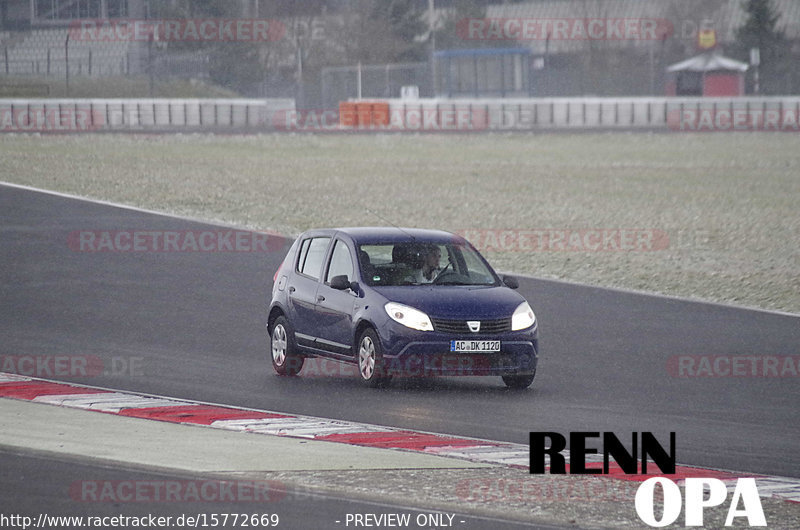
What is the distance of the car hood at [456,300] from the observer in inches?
479

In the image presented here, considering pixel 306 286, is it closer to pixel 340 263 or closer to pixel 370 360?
pixel 340 263

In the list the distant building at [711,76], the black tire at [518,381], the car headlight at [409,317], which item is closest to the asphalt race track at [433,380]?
the black tire at [518,381]

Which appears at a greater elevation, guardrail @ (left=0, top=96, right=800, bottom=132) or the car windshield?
the car windshield

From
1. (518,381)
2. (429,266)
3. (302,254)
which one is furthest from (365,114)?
(518,381)

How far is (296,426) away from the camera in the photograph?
1032 cm

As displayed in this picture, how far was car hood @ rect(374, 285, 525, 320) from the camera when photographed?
39.9 ft

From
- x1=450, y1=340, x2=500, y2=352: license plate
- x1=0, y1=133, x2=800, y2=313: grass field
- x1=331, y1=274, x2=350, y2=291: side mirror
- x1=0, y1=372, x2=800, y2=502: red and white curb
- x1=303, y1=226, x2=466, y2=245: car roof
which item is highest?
x1=303, y1=226, x2=466, y2=245: car roof

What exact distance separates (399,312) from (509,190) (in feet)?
72.9

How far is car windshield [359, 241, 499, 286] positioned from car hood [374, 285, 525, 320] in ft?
0.59

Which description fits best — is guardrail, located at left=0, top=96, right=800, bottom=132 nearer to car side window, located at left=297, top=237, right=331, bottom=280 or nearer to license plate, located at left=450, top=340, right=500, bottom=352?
car side window, located at left=297, top=237, right=331, bottom=280

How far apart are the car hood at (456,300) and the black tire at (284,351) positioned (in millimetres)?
1320

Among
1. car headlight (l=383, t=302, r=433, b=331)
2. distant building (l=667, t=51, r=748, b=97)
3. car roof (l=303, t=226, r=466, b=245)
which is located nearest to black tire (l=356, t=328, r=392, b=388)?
car headlight (l=383, t=302, r=433, b=331)

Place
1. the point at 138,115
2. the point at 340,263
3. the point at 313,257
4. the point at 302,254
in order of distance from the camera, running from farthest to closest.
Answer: the point at 138,115 < the point at 302,254 < the point at 313,257 < the point at 340,263

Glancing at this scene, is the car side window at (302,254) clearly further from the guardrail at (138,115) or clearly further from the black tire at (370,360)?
the guardrail at (138,115)
